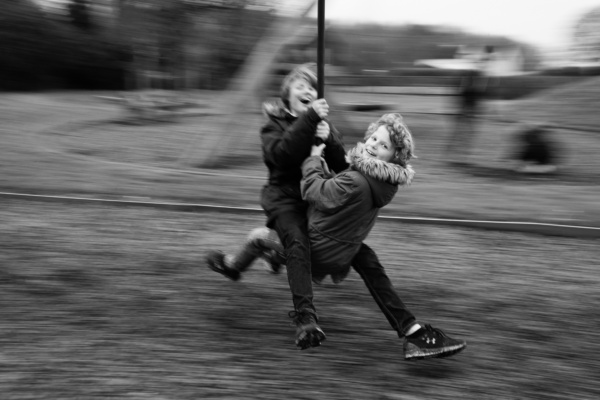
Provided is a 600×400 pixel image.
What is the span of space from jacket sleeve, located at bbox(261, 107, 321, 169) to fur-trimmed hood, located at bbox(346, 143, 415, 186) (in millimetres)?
248

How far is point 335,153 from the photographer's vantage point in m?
3.92

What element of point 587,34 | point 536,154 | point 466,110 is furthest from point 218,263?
point 587,34

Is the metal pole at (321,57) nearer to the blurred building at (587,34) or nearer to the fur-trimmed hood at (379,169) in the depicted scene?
the fur-trimmed hood at (379,169)

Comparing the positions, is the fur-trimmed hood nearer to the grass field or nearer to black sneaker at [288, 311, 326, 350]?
black sneaker at [288, 311, 326, 350]

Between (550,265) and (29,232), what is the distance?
406 centimetres

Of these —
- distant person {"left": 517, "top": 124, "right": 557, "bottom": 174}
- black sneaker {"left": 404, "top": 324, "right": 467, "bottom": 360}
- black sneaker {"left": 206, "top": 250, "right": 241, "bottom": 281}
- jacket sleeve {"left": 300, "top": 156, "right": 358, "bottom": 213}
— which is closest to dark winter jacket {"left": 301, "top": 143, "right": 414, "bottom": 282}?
jacket sleeve {"left": 300, "top": 156, "right": 358, "bottom": 213}

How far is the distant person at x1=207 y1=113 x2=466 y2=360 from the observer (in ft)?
11.5

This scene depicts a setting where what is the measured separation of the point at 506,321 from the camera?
164 inches

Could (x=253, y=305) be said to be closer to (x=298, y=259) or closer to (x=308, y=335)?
(x=298, y=259)

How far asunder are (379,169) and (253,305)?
135cm

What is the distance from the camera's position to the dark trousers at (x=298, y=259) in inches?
141

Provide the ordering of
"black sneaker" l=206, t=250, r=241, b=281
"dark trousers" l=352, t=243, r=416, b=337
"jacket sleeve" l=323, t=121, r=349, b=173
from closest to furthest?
"dark trousers" l=352, t=243, r=416, b=337, "jacket sleeve" l=323, t=121, r=349, b=173, "black sneaker" l=206, t=250, r=241, b=281

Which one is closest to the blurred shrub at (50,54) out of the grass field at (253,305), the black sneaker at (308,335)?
the grass field at (253,305)

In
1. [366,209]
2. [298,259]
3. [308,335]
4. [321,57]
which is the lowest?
[308,335]
